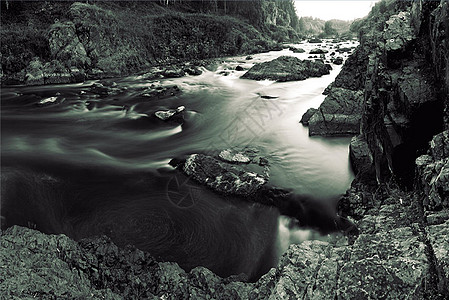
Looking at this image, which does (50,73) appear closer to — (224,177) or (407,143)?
(224,177)

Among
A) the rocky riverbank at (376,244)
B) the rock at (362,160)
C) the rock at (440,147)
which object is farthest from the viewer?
the rock at (362,160)

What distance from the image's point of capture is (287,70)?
22875mm

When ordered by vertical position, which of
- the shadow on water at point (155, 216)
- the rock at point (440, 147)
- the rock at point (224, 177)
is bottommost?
the shadow on water at point (155, 216)

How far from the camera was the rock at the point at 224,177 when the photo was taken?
25.5ft

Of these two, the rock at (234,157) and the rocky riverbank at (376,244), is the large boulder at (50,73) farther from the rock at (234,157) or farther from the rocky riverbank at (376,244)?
the rocky riverbank at (376,244)

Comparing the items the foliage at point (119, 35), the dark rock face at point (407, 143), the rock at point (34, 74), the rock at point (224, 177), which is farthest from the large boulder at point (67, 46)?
the dark rock face at point (407, 143)

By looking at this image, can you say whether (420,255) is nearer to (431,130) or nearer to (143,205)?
(431,130)

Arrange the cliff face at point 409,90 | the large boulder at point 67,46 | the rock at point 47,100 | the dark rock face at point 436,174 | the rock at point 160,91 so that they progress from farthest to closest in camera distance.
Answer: the large boulder at point 67,46 → the rock at point 160,91 → the rock at point 47,100 → the cliff face at point 409,90 → the dark rock face at point 436,174

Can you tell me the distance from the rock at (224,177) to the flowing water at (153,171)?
11.9 inches

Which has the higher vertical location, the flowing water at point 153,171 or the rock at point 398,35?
the rock at point 398,35

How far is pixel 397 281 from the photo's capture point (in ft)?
10.5

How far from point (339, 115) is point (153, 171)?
7.35 m

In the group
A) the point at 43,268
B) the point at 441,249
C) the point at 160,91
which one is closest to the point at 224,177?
the point at 43,268

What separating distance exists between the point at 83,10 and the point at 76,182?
28.1 meters
